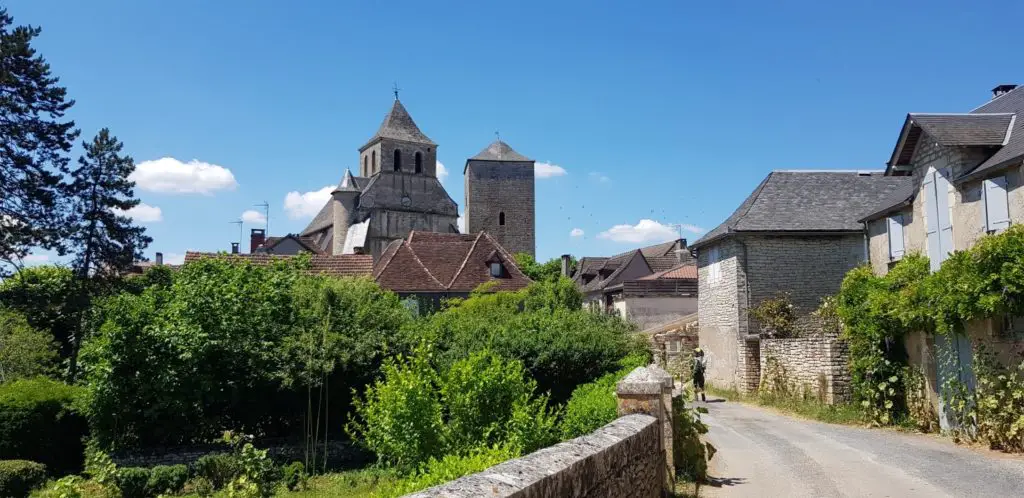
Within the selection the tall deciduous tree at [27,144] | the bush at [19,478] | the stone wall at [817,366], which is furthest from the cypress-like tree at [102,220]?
the stone wall at [817,366]

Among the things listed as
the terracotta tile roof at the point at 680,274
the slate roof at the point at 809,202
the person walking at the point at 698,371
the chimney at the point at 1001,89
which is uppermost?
the chimney at the point at 1001,89

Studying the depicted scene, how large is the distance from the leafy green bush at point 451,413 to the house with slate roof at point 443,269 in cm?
2218

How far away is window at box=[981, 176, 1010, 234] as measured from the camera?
12.5 meters

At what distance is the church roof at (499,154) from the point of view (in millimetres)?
73750

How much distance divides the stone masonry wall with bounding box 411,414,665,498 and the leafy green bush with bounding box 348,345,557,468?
165 cm

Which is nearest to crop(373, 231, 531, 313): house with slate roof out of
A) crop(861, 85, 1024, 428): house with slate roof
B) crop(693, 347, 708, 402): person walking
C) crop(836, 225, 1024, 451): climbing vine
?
crop(693, 347, 708, 402): person walking

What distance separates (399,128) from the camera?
7875 cm

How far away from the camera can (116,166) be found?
3328 cm

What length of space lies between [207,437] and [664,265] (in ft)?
142

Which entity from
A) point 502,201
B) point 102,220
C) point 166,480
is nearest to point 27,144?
point 102,220

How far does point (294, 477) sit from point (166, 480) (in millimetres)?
2752

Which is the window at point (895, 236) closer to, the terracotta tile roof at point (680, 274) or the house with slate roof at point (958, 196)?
the house with slate roof at point (958, 196)

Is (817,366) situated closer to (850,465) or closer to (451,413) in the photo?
(850,465)

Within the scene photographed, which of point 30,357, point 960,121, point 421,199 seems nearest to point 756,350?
point 960,121
